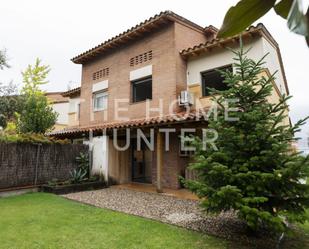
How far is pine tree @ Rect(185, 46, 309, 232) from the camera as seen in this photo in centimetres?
493

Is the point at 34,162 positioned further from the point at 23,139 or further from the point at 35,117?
the point at 35,117

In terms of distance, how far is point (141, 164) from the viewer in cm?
1569

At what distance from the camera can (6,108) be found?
53.7 feet

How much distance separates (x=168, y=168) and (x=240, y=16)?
1238 centimetres

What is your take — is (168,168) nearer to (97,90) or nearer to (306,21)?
(97,90)

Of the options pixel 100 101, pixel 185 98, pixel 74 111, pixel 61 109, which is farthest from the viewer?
pixel 61 109

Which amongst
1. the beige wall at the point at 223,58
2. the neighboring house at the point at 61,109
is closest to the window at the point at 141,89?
the beige wall at the point at 223,58

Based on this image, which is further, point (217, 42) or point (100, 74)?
point (100, 74)

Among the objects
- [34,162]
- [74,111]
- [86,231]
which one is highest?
[74,111]

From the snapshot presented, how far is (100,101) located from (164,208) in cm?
1042

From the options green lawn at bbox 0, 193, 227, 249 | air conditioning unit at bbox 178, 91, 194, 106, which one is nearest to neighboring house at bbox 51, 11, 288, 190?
air conditioning unit at bbox 178, 91, 194, 106

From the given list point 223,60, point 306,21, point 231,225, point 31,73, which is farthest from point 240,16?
point 31,73

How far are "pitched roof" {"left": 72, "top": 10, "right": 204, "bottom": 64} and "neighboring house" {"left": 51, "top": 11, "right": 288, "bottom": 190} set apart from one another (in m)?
0.05

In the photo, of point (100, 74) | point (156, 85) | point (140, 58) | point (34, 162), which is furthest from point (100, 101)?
point (34, 162)
